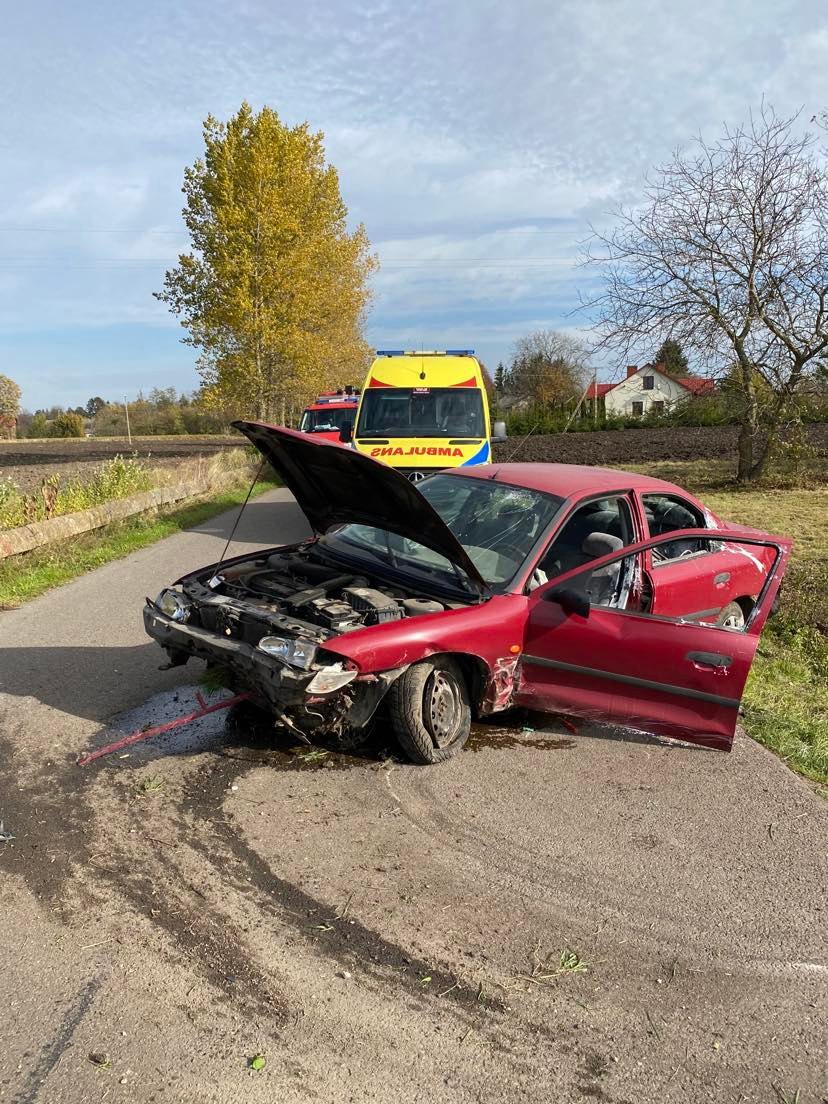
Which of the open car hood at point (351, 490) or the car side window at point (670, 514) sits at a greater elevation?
the open car hood at point (351, 490)

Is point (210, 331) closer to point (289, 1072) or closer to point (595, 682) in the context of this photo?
point (595, 682)

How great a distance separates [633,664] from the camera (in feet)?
14.6

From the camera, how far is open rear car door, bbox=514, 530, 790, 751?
436 cm

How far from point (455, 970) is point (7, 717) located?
3447 mm

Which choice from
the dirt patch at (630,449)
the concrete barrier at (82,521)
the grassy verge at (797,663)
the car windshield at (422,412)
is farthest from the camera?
the dirt patch at (630,449)

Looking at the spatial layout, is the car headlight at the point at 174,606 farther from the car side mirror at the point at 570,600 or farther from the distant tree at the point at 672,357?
the distant tree at the point at 672,357

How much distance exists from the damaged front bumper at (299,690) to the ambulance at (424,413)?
6716 millimetres

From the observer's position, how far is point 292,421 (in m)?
36.9

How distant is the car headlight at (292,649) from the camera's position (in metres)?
3.85

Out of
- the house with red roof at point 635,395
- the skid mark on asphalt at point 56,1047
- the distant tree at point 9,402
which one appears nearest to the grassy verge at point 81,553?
the skid mark on asphalt at point 56,1047

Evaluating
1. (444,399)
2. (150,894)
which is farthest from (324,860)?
(444,399)

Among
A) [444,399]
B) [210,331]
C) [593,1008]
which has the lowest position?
[593,1008]

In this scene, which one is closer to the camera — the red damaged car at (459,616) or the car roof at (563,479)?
the red damaged car at (459,616)

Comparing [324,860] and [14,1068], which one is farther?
[324,860]
